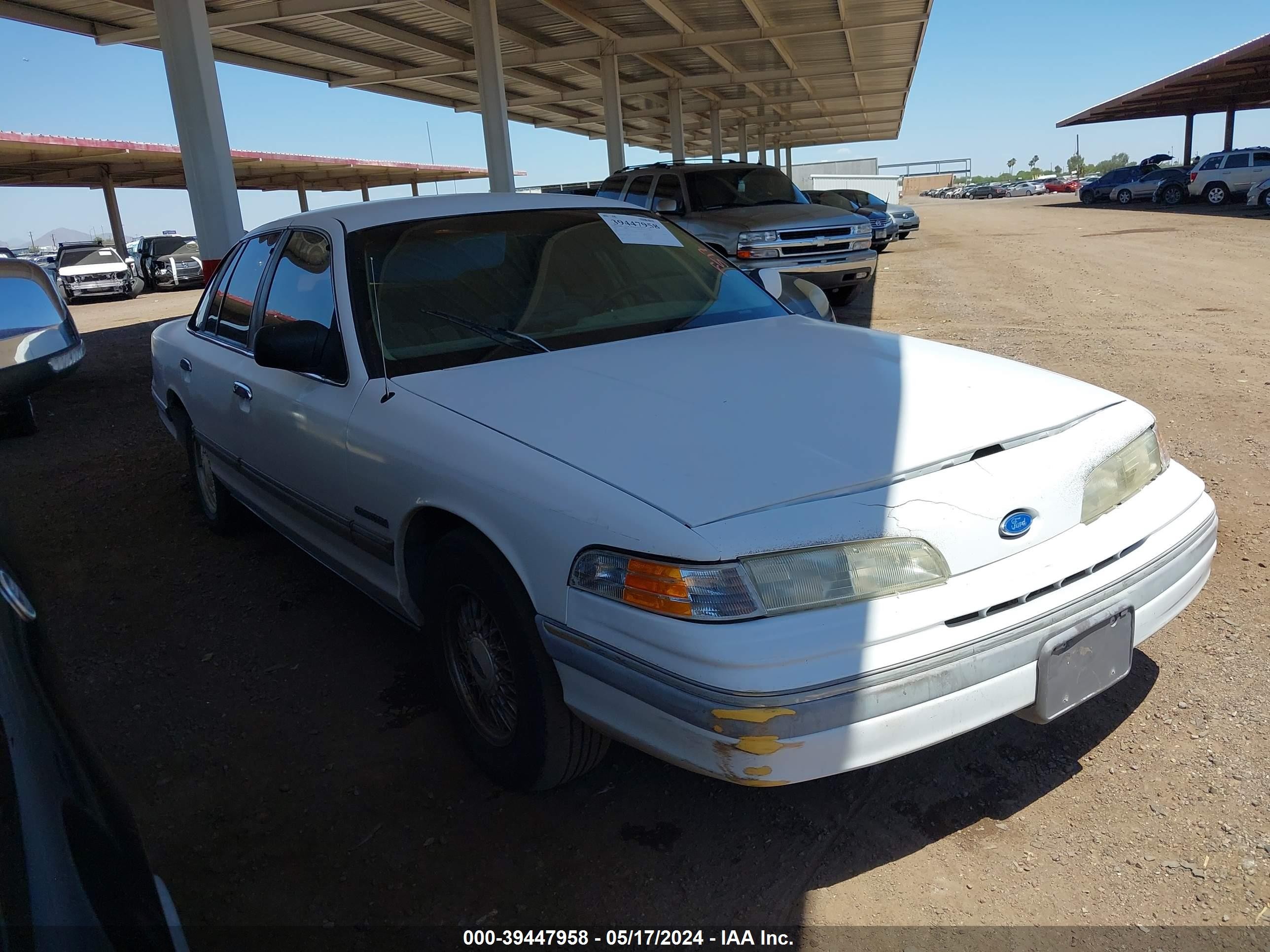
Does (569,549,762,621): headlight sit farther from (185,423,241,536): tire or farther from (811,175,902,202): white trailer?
(811,175,902,202): white trailer

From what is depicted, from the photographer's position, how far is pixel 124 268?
25.5m

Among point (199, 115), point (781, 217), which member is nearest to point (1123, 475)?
point (781, 217)

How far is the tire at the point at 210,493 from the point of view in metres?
4.62

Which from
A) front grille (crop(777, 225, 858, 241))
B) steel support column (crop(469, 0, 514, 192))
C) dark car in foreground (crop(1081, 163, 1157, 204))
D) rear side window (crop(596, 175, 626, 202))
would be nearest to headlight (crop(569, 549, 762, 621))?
front grille (crop(777, 225, 858, 241))

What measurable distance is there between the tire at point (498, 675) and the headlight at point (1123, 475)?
1343 millimetres

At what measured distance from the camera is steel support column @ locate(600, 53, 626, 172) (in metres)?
20.2

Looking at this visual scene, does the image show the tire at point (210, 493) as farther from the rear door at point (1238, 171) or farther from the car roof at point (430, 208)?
the rear door at point (1238, 171)

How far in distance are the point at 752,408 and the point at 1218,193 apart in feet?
114

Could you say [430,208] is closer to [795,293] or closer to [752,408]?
[752,408]

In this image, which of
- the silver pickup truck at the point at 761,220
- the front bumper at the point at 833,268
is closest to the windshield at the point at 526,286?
the silver pickup truck at the point at 761,220

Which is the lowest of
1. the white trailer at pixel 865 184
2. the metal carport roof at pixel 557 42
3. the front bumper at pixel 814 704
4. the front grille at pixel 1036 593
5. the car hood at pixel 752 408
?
the front bumper at pixel 814 704

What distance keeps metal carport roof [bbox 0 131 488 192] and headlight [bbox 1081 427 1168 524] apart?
20.5 m

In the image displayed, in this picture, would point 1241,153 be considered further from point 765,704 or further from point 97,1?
point 765,704

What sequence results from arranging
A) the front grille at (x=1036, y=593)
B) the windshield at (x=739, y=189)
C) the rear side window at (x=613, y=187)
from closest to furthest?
the front grille at (x=1036, y=593), the windshield at (x=739, y=189), the rear side window at (x=613, y=187)
